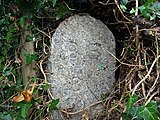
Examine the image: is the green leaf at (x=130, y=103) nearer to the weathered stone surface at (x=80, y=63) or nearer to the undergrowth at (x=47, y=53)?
the undergrowth at (x=47, y=53)

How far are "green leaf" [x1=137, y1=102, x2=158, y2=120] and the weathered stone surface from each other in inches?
8.9

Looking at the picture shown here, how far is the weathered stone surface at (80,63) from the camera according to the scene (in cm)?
106

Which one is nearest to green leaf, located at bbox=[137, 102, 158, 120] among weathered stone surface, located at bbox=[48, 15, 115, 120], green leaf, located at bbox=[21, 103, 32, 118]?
weathered stone surface, located at bbox=[48, 15, 115, 120]

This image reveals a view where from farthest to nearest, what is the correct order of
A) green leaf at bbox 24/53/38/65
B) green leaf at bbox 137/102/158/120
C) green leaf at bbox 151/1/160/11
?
1. green leaf at bbox 24/53/38/65
2. green leaf at bbox 151/1/160/11
3. green leaf at bbox 137/102/158/120

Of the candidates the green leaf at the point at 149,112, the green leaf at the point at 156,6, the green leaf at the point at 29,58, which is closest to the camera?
the green leaf at the point at 149,112

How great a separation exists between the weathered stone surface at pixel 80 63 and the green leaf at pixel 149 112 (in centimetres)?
23

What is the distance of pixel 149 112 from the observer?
88 centimetres

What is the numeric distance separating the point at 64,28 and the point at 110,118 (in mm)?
348

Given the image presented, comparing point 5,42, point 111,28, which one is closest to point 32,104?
point 5,42

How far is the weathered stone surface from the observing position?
1.06 m

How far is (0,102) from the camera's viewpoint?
1145mm

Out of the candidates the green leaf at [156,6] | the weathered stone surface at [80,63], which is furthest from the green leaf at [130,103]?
the green leaf at [156,6]

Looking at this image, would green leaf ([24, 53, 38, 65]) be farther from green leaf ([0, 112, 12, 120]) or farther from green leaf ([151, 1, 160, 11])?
green leaf ([151, 1, 160, 11])

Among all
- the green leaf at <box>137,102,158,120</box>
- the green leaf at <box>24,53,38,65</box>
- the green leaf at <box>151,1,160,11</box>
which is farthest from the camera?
the green leaf at <box>24,53,38,65</box>
